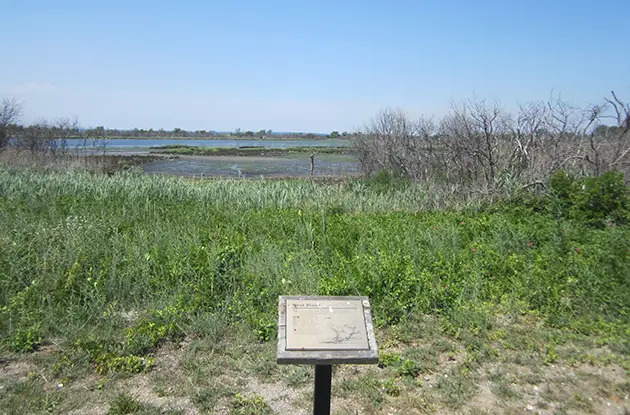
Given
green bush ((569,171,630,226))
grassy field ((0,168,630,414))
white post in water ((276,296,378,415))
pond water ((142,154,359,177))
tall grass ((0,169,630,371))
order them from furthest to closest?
pond water ((142,154,359,177)) → green bush ((569,171,630,226)) → tall grass ((0,169,630,371)) → grassy field ((0,168,630,414)) → white post in water ((276,296,378,415))

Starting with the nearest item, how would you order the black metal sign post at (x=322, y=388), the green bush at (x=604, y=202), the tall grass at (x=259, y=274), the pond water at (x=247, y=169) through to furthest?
the black metal sign post at (x=322, y=388) → the tall grass at (x=259, y=274) → the green bush at (x=604, y=202) → the pond water at (x=247, y=169)

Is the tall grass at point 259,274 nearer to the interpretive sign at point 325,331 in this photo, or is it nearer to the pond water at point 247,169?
the interpretive sign at point 325,331

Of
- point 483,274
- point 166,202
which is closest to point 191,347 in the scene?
point 483,274

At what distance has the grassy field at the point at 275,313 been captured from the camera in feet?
12.2

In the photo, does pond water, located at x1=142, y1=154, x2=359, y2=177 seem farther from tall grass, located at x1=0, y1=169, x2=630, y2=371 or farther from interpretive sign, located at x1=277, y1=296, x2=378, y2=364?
interpretive sign, located at x1=277, y1=296, x2=378, y2=364

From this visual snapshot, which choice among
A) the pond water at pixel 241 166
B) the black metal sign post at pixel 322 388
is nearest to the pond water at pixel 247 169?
the pond water at pixel 241 166

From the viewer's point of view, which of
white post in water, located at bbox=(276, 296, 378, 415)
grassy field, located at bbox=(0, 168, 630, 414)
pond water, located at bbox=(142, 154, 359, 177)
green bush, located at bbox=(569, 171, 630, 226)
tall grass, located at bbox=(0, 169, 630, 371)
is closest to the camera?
white post in water, located at bbox=(276, 296, 378, 415)

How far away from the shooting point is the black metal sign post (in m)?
3.02

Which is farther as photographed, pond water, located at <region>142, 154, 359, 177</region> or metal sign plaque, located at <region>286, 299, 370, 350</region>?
pond water, located at <region>142, 154, 359, 177</region>

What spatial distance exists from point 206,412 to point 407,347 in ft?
6.32

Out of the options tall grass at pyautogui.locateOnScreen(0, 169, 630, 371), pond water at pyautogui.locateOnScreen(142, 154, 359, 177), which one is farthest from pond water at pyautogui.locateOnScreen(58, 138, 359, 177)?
tall grass at pyautogui.locateOnScreen(0, 169, 630, 371)

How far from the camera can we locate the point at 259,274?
5648 mm

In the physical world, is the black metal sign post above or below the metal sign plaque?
below

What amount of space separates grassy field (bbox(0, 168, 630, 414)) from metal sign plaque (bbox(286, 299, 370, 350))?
87 cm
